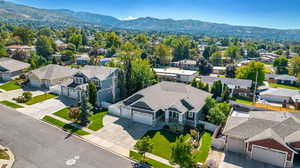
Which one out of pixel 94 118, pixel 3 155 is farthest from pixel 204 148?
pixel 3 155

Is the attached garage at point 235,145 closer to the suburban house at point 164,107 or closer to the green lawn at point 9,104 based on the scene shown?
the suburban house at point 164,107

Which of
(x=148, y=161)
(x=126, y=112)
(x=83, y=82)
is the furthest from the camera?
(x=83, y=82)

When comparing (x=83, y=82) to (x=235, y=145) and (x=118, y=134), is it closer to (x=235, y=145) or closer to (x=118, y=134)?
(x=118, y=134)

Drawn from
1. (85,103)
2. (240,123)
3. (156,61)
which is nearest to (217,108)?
(240,123)

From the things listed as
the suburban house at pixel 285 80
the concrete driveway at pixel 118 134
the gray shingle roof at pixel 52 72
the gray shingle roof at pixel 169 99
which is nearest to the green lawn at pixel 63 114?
the concrete driveway at pixel 118 134

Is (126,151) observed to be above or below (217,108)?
below

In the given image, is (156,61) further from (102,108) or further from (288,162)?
(288,162)
